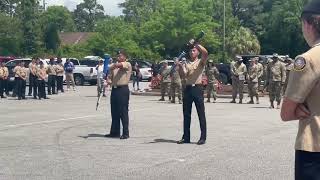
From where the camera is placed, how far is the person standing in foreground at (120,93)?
12.8m

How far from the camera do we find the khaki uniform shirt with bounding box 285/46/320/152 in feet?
12.7

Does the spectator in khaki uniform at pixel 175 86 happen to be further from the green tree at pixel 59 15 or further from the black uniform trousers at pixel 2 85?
the green tree at pixel 59 15

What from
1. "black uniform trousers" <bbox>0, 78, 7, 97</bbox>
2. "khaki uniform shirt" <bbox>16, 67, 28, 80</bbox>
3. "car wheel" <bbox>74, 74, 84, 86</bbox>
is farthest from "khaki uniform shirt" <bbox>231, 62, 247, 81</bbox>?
"car wheel" <bbox>74, 74, 84, 86</bbox>

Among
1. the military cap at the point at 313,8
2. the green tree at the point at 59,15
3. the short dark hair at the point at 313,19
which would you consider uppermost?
the green tree at the point at 59,15

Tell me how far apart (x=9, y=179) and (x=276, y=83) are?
15407 millimetres

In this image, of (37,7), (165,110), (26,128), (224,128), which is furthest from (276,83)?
(37,7)

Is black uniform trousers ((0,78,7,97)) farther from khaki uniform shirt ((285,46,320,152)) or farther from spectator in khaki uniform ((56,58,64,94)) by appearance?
khaki uniform shirt ((285,46,320,152))

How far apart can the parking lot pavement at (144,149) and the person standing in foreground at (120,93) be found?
1.34 ft

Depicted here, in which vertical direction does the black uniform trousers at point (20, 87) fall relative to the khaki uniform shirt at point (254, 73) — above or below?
below

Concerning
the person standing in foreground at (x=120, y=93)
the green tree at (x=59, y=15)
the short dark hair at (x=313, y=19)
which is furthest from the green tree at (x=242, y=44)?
the short dark hair at (x=313, y=19)

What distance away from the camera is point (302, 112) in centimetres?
401

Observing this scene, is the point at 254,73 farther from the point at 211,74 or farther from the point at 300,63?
the point at 300,63

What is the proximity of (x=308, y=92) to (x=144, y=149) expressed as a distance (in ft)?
24.2

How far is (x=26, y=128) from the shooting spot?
48.4 feet
